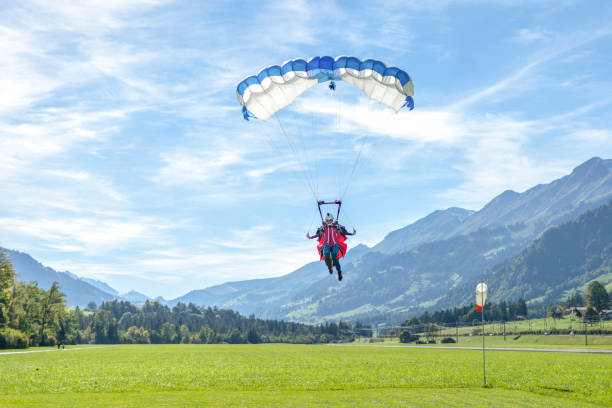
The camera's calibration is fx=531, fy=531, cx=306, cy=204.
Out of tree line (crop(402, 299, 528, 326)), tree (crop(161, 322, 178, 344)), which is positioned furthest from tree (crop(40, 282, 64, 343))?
tree line (crop(402, 299, 528, 326))

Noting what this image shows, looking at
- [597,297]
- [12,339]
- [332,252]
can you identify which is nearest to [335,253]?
[332,252]

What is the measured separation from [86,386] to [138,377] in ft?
14.3

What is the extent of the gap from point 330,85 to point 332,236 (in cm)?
823

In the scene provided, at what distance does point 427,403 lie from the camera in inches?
753

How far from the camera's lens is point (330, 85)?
28.9 meters

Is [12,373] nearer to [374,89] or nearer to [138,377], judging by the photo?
[138,377]

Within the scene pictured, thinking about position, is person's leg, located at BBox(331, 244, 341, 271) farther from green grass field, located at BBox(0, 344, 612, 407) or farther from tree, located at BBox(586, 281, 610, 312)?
tree, located at BBox(586, 281, 610, 312)

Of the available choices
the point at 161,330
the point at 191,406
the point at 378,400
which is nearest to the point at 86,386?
the point at 191,406

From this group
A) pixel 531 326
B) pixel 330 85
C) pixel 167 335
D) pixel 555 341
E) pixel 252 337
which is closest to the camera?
pixel 330 85

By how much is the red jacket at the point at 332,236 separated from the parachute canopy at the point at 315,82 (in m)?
7.62

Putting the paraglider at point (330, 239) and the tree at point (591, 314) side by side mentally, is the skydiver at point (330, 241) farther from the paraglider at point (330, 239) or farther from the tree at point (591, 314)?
the tree at point (591, 314)

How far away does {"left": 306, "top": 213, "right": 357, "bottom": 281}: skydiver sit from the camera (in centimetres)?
2748

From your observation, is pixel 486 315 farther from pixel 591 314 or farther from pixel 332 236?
pixel 332 236

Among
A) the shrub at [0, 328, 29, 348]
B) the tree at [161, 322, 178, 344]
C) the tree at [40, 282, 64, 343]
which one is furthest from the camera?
the tree at [161, 322, 178, 344]
